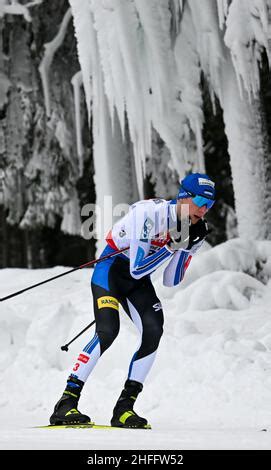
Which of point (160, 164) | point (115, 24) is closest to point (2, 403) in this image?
point (115, 24)

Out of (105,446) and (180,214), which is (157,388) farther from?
(105,446)

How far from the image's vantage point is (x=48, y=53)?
1237cm

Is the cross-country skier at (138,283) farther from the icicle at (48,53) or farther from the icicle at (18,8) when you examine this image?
the icicle at (18,8)

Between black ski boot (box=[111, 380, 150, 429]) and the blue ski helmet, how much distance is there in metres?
1.26

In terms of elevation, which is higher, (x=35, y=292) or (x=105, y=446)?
(x=35, y=292)

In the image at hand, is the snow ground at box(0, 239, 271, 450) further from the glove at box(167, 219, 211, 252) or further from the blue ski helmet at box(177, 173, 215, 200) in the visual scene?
the blue ski helmet at box(177, 173, 215, 200)

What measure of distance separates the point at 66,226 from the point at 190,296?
7714mm

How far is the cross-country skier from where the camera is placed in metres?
4.49

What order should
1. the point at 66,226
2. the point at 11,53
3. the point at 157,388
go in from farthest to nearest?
the point at 66,226 → the point at 11,53 → the point at 157,388

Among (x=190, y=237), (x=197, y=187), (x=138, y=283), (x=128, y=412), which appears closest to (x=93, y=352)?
(x=128, y=412)

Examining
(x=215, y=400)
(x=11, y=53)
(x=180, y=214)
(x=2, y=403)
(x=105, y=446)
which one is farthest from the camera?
(x=11, y=53)

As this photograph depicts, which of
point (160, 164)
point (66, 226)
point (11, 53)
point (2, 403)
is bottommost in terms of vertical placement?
point (2, 403)

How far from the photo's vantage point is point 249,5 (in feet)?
26.3

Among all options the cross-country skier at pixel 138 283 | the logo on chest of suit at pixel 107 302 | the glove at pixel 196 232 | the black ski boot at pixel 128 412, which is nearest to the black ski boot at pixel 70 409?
the cross-country skier at pixel 138 283
